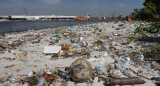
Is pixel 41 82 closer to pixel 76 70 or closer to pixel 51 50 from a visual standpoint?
pixel 76 70

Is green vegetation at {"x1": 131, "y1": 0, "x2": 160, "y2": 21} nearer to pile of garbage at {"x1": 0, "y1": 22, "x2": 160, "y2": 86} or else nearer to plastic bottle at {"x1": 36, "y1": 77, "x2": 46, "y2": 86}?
pile of garbage at {"x1": 0, "y1": 22, "x2": 160, "y2": 86}

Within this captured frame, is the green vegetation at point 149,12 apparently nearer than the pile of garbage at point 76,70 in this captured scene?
No

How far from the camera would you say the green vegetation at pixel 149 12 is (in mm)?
9835

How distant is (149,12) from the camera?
1083 cm

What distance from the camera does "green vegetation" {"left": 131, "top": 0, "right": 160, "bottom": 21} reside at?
9835mm

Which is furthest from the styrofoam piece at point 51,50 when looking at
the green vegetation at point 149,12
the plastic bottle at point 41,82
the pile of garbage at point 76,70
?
the green vegetation at point 149,12

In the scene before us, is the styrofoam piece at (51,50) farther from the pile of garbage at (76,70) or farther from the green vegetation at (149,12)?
the green vegetation at (149,12)

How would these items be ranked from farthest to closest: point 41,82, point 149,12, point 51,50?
point 149,12
point 51,50
point 41,82

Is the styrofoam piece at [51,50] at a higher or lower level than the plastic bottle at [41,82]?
higher

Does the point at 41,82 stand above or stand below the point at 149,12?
below

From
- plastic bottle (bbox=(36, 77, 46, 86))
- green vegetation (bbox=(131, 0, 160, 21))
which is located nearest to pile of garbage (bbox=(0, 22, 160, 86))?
plastic bottle (bbox=(36, 77, 46, 86))

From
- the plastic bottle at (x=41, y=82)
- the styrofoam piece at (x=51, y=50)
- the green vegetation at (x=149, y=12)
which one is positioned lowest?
the plastic bottle at (x=41, y=82)

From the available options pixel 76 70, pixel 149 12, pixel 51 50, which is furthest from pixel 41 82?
pixel 149 12

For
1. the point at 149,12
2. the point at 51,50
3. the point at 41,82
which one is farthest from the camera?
the point at 149,12
